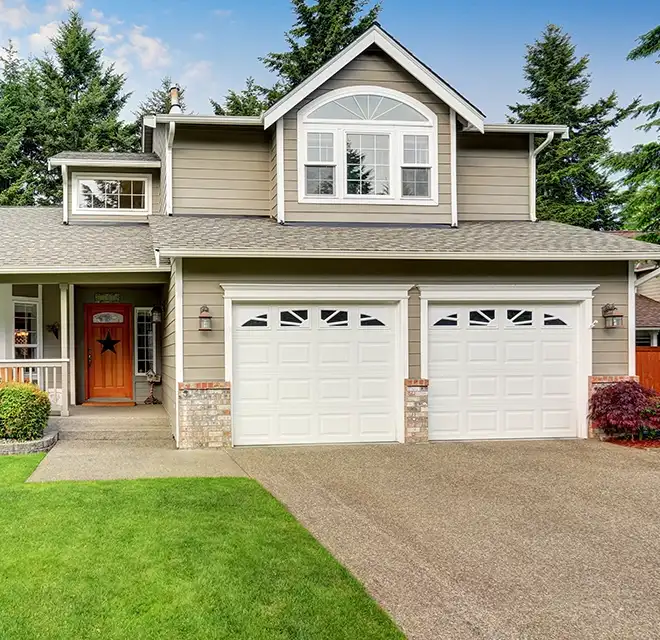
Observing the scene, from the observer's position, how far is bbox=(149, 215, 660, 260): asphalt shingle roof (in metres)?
9.18

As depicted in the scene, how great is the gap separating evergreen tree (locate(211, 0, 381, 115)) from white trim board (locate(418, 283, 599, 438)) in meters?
18.8

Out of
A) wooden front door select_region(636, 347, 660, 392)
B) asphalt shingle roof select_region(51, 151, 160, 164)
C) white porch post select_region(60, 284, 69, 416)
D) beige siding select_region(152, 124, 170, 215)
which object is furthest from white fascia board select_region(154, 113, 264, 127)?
wooden front door select_region(636, 347, 660, 392)

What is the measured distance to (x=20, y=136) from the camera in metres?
24.4

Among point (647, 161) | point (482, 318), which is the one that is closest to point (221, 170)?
point (482, 318)

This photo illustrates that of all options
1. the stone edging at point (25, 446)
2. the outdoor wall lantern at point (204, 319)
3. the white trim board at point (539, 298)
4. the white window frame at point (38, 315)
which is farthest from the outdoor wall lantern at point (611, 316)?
the white window frame at point (38, 315)

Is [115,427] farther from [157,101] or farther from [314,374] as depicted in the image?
[157,101]

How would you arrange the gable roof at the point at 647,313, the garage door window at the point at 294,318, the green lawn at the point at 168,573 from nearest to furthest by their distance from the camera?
the green lawn at the point at 168,573 → the garage door window at the point at 294,318 → the gable roof at the point at 647,313

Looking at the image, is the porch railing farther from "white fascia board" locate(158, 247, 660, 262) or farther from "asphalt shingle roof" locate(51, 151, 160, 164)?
"asphalt shingle roof" locate(51, 151, 160, 164)

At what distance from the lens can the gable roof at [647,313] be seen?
67.2ft

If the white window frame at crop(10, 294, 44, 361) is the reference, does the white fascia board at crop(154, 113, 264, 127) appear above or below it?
above

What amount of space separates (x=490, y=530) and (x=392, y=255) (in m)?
4.88

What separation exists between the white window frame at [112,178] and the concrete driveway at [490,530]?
7170 mm

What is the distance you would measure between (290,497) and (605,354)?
249 inches

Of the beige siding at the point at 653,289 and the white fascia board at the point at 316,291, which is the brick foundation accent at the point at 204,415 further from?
the beige siding at the point at 653,289
